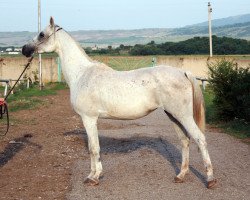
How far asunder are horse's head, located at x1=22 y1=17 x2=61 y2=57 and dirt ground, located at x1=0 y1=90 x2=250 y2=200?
2.09m

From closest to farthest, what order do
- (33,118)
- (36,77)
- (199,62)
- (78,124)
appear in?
(78,124) < (33,118) < (36,77) < (199,62)

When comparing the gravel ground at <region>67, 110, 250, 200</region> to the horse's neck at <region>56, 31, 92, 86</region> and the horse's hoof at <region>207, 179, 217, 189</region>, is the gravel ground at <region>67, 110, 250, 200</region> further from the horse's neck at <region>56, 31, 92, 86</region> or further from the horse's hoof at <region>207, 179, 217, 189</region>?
the horse's neck at <region>56, 31, 92, 86</region>

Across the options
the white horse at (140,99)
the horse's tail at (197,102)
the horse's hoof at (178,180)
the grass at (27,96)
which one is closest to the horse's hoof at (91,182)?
the white horse at (140,99)

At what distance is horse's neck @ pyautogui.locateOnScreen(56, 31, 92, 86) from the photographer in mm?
8141

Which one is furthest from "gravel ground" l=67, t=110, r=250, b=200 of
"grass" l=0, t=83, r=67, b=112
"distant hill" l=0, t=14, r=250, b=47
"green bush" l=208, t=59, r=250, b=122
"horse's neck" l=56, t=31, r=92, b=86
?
"distant hill" l=0, t=14, r=250, b=47

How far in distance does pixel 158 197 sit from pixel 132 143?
3998 mm

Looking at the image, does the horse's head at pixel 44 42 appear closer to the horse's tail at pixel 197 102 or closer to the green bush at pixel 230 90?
the horse's tail at pixel 197 102

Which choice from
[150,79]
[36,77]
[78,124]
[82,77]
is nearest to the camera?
[150,79]

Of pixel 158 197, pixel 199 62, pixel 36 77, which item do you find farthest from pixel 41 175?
pixel 199 62

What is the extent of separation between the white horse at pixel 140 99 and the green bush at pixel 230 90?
256 inches

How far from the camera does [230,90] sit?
47.5 ft

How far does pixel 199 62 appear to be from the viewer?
3200cm

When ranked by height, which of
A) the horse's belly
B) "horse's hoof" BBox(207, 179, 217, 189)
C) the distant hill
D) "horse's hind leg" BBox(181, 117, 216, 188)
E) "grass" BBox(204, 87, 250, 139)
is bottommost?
"grass" BBox(204, 87, 250, 139)

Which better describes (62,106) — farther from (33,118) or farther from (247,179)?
(247,179)
